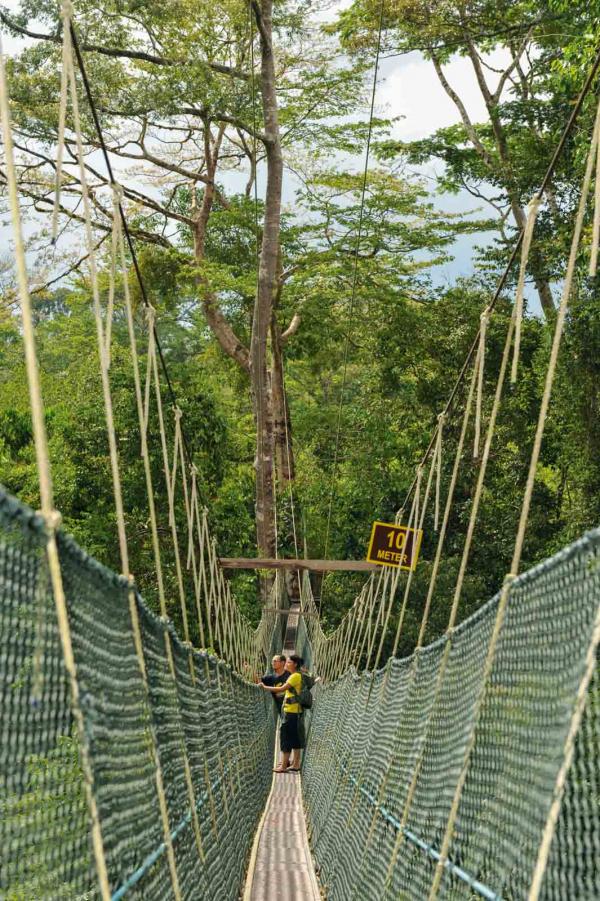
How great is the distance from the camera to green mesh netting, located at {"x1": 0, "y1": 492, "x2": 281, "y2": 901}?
1.65 m

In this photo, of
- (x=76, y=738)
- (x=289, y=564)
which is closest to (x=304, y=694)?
(x=289, y=564)

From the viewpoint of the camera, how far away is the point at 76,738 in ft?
6.08

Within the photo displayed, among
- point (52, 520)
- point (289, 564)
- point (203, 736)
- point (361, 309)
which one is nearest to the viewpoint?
point (52, 520)

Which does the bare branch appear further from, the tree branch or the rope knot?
the rope knot

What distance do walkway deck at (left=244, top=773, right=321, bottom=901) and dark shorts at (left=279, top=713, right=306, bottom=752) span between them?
0.40 meters

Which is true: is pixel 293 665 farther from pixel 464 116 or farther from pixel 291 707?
pixel 464 116

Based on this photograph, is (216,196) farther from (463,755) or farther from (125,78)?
(463,755)

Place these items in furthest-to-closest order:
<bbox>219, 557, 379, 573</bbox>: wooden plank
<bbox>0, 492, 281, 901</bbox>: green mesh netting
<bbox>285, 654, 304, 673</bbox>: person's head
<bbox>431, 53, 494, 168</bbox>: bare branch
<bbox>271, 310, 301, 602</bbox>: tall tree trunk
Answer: <bbox>271, 310, 301, 602</bbox>: tall tree trunk < <bbox>431, 53, 494, 168</bbox>: bare branch < <bbox>219, 557, 379, 573</bbox>: wooden plank < <bbox>285, 654, 304, 673</bbox>: person's head < <bbox>0, 492, 281, 901</bbox>: green mesh netting

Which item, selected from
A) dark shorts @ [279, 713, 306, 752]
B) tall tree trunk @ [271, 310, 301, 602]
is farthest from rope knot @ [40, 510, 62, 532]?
tall tree trunk @ [271, 310, 301, 602]

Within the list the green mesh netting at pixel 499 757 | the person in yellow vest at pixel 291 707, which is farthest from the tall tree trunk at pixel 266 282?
the green mesh netting at pixel 499 757

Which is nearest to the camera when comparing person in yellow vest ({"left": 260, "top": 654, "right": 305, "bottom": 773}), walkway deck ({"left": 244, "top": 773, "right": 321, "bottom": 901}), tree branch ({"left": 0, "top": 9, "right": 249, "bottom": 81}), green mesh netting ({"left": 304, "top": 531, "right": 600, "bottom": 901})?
green mesh netting ({"left": 304, "top": 531, "right": 600, "bottom": 901})

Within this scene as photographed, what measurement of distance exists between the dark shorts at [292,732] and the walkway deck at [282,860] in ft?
1.33

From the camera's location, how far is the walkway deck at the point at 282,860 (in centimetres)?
477

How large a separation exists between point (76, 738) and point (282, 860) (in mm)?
3991
